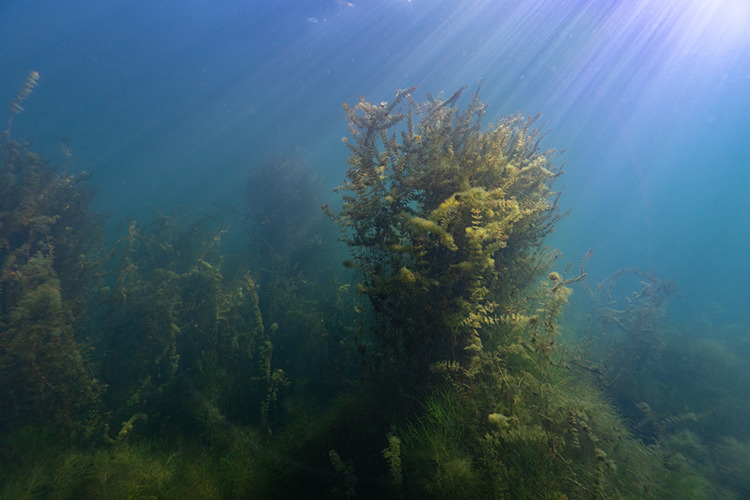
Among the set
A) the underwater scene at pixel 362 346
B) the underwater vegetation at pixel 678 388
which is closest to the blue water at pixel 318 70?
the underwater scene at pixel 362 346

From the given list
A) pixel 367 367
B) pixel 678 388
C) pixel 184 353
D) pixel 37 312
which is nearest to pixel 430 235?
pixel 367 367

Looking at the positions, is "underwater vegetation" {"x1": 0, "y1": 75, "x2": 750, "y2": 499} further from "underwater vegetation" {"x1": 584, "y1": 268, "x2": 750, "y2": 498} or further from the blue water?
the blue water

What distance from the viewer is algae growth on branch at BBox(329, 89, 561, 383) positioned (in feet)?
7.23

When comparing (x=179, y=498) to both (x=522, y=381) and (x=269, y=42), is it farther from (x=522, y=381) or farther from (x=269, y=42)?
(x=269, y=42)

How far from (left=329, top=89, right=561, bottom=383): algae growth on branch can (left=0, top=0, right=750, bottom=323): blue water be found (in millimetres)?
Answer: 7326

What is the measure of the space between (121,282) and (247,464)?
401 centimetres

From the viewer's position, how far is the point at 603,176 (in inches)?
3086

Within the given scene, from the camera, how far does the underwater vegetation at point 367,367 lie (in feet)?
6.85

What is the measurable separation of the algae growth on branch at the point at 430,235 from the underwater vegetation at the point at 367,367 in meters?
0.02

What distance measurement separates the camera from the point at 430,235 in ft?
8.31

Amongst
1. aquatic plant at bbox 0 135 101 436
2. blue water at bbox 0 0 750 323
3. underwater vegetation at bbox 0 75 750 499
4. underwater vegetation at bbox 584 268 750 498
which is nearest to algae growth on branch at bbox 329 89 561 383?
underwater vegetation at bbox 0 75 750 499

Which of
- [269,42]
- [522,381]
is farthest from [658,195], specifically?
[522,381]

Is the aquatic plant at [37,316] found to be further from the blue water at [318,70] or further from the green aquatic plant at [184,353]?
the blue water at [318,70]

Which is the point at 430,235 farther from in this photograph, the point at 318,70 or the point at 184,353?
the point at 318,70
